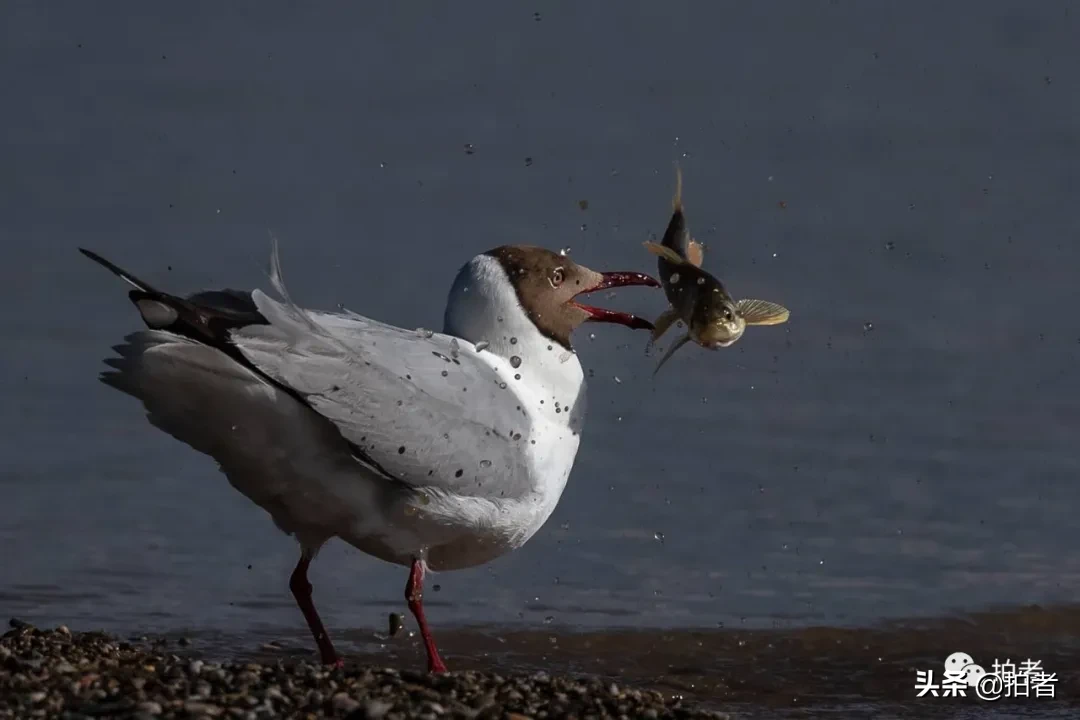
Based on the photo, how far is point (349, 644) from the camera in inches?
312

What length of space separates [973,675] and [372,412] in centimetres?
283

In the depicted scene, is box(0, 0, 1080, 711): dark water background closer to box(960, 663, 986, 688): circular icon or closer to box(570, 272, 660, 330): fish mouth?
box(960, 663, 986, 688): circular icon

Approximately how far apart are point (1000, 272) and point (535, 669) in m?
5.21

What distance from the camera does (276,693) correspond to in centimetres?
570

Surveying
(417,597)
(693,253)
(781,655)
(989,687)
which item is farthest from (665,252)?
(989,687)

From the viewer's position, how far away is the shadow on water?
24.5 feet

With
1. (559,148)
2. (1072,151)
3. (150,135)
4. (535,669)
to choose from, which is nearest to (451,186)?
→ (559,148)

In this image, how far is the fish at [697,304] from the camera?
284 inches

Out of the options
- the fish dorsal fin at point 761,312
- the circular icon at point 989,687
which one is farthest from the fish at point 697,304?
the circular icon at point 989,687

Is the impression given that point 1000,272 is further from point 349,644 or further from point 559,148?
point 349,644

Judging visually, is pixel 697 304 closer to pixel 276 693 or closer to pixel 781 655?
pixel 781 655

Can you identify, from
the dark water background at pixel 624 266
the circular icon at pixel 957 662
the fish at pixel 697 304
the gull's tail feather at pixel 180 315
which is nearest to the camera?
the gull's tail feather at pixel 180 315

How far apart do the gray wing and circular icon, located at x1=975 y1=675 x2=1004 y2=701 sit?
2.00 metres

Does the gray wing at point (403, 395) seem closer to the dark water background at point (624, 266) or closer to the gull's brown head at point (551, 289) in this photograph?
the gull's brown head at point (551, 289)
